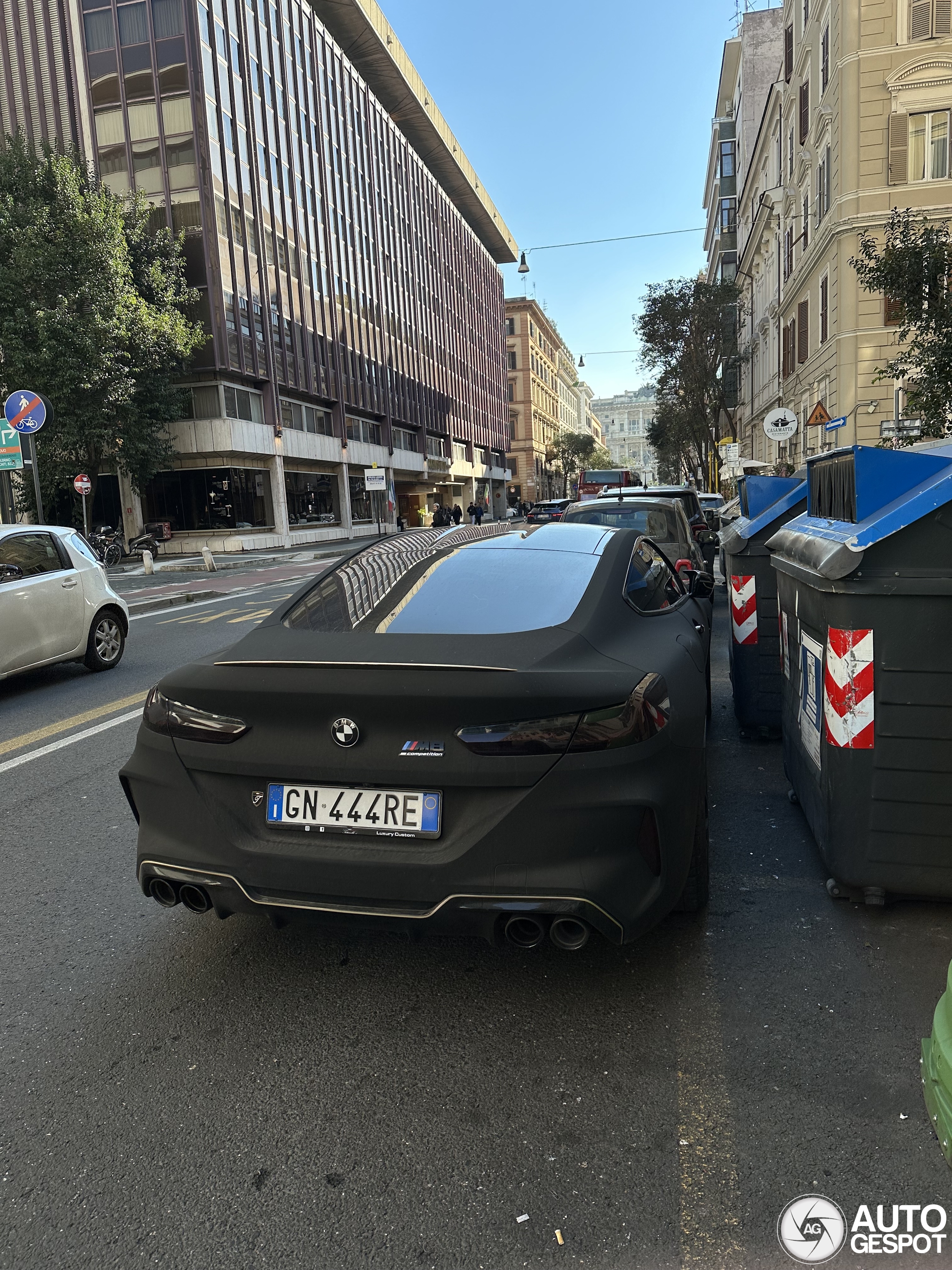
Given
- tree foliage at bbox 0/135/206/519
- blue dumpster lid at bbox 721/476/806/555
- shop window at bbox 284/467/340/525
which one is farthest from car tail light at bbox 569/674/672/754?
shop window at bbox 284/467/340/525

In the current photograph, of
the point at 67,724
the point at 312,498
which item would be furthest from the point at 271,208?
the point at 67,724

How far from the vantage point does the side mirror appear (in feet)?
15.8

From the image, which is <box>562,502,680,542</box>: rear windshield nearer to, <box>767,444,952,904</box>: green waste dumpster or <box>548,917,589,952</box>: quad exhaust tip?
<box>767,444,952,904</box>: green waste dumpster

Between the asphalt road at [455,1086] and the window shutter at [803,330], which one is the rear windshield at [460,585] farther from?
the window shutter at [803,330]

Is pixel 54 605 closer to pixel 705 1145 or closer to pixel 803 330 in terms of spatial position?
pixel 705 1145

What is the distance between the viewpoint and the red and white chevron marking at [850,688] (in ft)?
9.69

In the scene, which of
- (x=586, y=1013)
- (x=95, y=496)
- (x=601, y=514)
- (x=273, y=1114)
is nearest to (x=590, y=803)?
(x=586, y=1013)

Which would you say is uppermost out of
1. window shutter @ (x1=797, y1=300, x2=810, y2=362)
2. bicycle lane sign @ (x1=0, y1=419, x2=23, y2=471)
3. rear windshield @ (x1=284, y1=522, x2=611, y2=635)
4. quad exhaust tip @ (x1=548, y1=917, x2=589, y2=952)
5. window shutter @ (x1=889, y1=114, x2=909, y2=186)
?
window shutter @ (x1=889, y1=114, x2=909, y2=186)

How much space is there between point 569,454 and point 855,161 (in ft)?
282

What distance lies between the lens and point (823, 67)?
2672cm

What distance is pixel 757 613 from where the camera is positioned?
5.28 m

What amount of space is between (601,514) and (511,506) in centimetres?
8363

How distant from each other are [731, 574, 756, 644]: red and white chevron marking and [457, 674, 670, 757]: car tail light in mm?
3192

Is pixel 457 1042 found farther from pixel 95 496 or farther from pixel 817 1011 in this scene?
pixel 95 496
